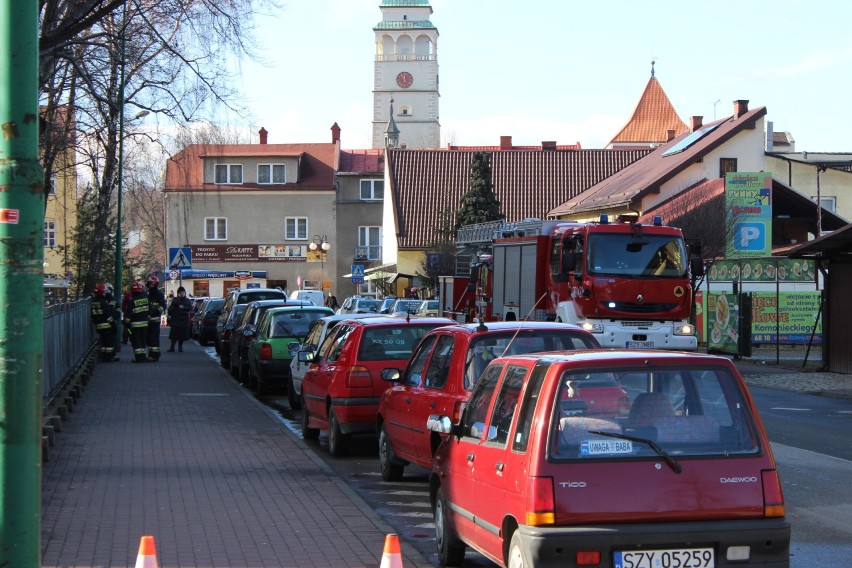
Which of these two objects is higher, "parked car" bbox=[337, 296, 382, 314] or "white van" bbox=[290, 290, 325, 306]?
"white van" bbox=[290, 290, 325, 306]

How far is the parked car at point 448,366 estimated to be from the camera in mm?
9734

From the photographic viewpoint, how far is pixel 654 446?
6.14m

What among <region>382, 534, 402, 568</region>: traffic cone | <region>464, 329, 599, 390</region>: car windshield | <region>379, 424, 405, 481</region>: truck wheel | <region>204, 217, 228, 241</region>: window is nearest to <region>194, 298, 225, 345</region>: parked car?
<region>379, 424, 405, 481</region>: truck wheel

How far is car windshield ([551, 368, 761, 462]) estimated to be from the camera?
6.16m

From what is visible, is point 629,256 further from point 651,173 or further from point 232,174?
A: point 232,174

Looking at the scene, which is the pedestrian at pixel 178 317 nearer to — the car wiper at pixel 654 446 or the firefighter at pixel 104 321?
the firefighter at pixel 104 321

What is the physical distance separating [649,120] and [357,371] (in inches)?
3595

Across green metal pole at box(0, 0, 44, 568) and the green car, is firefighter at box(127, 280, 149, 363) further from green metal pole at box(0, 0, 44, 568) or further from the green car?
green metal pole at box(0, 0, 44, 568)

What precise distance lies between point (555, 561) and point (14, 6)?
3.67 m

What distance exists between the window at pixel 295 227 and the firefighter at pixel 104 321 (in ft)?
161

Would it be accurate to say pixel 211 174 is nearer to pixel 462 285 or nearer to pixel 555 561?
pixel 462 285

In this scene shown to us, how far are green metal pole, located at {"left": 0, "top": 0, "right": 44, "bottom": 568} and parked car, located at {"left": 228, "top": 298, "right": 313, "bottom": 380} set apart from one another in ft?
58.9

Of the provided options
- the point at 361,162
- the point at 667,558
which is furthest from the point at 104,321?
the point at 361,162

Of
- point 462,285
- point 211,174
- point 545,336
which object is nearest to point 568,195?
point 211,174
